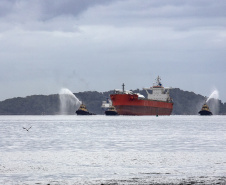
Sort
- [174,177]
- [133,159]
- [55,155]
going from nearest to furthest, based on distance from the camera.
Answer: [174,177] < [133,159] < [55,155]

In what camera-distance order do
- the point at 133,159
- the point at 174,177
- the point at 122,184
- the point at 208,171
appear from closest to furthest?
the point at 122,184 < the point at 174,177 < the point at 208,171 < the point at 133,159

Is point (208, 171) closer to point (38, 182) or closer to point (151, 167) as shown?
point (151, 167)

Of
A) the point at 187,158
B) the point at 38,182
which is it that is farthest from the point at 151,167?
the point at 38,182

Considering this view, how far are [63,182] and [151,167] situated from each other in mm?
7908

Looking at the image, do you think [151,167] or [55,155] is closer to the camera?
[151,167]

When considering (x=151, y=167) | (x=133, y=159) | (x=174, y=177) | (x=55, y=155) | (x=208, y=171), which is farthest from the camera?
(x=55, y=155)

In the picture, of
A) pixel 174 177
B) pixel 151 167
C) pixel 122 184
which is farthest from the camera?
pixel 151 167

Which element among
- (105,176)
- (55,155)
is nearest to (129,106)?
(55,155)

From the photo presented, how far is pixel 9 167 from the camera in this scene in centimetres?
3191

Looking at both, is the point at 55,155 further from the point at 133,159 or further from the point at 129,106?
the point at 129,106

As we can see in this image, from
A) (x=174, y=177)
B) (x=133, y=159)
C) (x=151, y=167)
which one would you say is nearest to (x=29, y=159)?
(x=133, y=159)

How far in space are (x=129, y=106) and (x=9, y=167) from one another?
541 ft

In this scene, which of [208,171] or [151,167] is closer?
[208,171]

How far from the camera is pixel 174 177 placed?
26875 mm
